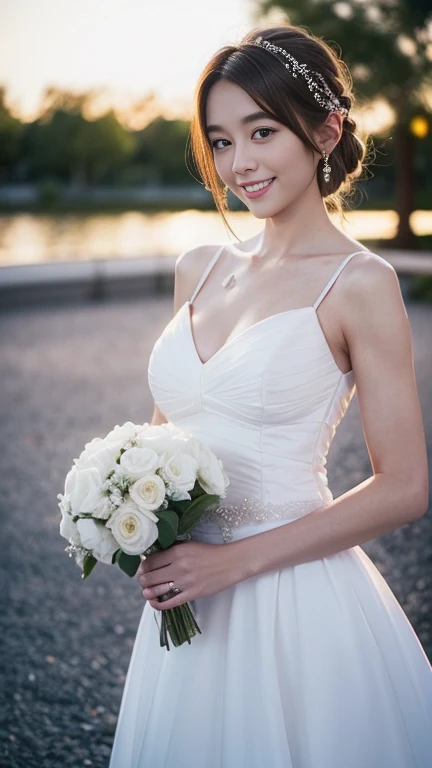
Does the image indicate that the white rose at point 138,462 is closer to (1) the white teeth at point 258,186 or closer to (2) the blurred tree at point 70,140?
(1) the white teeth at point 258,186

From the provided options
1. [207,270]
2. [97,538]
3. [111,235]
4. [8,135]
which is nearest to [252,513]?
[97,538]

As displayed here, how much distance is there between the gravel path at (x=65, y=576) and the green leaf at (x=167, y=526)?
1898 mm

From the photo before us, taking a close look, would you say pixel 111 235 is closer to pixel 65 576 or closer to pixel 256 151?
pixel 65 576

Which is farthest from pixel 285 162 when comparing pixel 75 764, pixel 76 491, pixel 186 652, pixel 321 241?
pixel 75 764

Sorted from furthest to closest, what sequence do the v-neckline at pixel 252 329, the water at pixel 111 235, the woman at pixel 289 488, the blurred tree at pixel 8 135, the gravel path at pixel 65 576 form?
1. the blurred tree at pixel 8 135
2. the water at pixel 111 235
3. the gravel path at pixel 65 576
4. the v-neckline at pixel 252 329
5. the woman at pixel 289 488

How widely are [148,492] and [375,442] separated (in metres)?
0.57

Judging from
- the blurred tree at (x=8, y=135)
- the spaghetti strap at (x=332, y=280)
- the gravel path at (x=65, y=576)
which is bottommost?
the blurred tree at (x=8, y=135)

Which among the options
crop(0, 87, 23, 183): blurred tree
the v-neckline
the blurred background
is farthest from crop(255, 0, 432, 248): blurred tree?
crop(0, 87, 23, 183): blurred tree

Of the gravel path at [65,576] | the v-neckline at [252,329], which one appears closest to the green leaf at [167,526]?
the v-neckline at [252,329]

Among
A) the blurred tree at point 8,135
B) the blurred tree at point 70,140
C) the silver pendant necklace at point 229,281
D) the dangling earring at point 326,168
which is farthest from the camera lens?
the blurred tree at point 70,140

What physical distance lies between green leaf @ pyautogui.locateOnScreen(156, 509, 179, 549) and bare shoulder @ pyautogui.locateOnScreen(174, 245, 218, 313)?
892 mm

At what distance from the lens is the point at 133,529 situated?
1866 millimetres

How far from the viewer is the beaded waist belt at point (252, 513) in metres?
2.15

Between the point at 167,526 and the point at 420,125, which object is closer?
the point at 167,526
